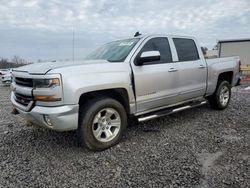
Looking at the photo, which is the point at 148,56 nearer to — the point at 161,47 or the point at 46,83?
the point at 161,47

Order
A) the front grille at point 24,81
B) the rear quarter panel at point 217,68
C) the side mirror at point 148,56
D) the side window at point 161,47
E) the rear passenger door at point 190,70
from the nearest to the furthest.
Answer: the front grille at point 24,81
the side mirror at point 148,56
the side window at point 161,47
the rear passenger door at point 190,70
the rear quarter panel at point 217,68

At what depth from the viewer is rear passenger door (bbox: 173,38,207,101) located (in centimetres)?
538

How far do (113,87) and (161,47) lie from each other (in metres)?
1.62

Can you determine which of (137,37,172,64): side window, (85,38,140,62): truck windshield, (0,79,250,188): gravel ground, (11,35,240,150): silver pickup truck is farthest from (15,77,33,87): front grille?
(137,37,172,64): side window

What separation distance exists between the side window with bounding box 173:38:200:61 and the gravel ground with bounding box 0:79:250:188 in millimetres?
1492

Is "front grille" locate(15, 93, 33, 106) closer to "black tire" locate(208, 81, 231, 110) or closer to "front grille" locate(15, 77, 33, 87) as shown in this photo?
"front grille" locate(15, 77, 33, 87)

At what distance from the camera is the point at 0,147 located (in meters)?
4.44

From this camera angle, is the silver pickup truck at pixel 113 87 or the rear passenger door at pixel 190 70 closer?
the silver pickup truck at pixel 113 87

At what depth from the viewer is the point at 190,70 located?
552 centimetres

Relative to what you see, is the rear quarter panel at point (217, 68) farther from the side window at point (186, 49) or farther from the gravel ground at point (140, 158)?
the gravel ground at point (140, 158)

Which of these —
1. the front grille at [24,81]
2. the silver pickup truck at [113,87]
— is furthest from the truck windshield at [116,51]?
the front grille at [24,81]

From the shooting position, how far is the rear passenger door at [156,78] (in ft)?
14.8

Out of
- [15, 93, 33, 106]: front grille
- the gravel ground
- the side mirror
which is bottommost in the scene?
the gravel ground

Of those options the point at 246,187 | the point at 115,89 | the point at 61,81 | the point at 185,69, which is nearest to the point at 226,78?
the point at 185,69
